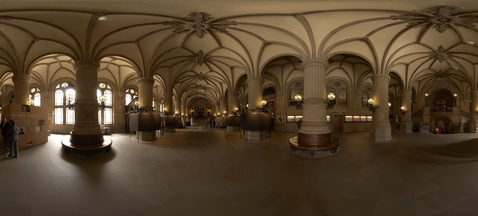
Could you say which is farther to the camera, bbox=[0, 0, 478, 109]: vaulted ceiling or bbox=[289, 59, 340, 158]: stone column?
bbox=[289, 59, 340, 158]: stone column

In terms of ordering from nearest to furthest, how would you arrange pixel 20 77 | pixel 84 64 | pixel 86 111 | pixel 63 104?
pixel 86 111
pixel 84 64
pixel 20 77
pixel 63 104

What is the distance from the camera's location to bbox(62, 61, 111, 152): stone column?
26.4 feet

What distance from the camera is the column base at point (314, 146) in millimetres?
7562

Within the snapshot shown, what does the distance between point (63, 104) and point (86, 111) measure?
14.9 meters

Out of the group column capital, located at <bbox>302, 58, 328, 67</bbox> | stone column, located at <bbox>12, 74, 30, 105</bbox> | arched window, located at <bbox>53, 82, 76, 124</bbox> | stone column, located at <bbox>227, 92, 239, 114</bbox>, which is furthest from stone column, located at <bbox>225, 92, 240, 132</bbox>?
arched window, located at <bbox>53, 82, 76, 124</bbox>

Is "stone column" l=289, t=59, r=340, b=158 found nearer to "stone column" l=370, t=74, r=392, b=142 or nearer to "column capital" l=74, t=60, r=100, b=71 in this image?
"stone column" l=370, t=74, r=392, b=142

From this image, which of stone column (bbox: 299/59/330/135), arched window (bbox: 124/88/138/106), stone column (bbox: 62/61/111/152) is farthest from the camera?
arched window (bbox: 124/88/138/106)

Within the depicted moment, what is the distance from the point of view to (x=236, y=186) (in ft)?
14.4

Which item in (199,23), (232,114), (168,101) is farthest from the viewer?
(232,114)

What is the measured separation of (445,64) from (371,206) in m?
18.7

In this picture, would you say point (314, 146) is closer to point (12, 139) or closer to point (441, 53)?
point (441, 53)

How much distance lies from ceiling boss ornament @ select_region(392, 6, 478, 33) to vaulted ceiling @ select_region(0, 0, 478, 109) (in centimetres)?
3

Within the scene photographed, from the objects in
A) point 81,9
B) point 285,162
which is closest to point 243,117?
point 285,162

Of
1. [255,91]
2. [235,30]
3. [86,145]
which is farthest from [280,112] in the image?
[86,145]
